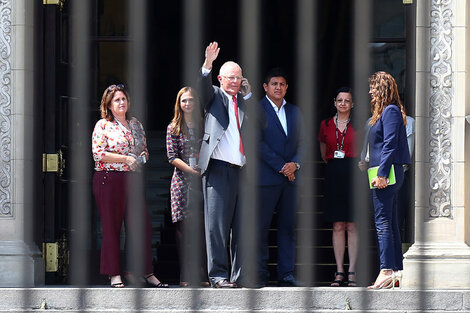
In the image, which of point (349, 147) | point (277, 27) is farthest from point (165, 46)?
point (349, 147)

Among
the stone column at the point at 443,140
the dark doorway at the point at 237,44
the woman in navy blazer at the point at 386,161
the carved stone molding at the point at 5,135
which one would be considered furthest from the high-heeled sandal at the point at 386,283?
the dark doorway at the point at 237,44

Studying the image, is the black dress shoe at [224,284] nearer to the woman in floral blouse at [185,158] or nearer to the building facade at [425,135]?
the woman in floral blouse at [185,158]

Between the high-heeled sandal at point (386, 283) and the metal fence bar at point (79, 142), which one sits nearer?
the high-heeled sandal at point (386, 283)

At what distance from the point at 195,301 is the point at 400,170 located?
171cm

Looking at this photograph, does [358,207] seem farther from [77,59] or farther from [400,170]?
[77,59]

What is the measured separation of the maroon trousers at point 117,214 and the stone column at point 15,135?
81 cm

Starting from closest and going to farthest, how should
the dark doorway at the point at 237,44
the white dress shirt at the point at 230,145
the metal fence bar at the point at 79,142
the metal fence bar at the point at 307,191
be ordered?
1. the white dress shirt at the point at 230,145
2. the metal fence bar at the point at 79,142
3. the metal fence bar at the point at 307,191
4. the dark doorway at the point at 237,44

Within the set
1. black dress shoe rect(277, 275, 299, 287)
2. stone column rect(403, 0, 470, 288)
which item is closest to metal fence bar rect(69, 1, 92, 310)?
black dress shoe rect(277, 275, 299, 287)

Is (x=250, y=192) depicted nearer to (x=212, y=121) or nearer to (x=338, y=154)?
(x=212, y=121)

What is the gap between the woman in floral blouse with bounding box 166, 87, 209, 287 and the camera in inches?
362

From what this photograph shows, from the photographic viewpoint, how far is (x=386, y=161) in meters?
9.05

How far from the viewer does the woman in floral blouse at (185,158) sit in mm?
9203

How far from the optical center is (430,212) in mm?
9750

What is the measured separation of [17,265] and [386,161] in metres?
2.81
